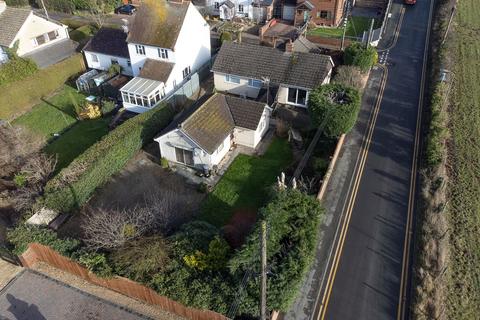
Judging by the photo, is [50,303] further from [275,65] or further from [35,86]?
[275,65]

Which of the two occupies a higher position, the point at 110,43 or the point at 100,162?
the point at 110,43

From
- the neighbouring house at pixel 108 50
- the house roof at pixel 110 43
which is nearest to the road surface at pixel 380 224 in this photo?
the neighbouring house at pixel 108 50

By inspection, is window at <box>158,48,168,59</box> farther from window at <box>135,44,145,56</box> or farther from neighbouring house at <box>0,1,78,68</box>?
neighbouring house at <box>0,1,78,68</box>

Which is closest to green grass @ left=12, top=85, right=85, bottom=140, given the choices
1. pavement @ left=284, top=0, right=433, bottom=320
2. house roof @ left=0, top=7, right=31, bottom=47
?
house roof @ left=0, top=7, right=31, bottom=47

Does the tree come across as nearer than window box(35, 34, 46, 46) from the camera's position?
Yes

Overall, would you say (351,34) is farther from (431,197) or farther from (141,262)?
(141,262)

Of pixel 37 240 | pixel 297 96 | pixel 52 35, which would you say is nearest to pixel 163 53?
pixel 297 96
